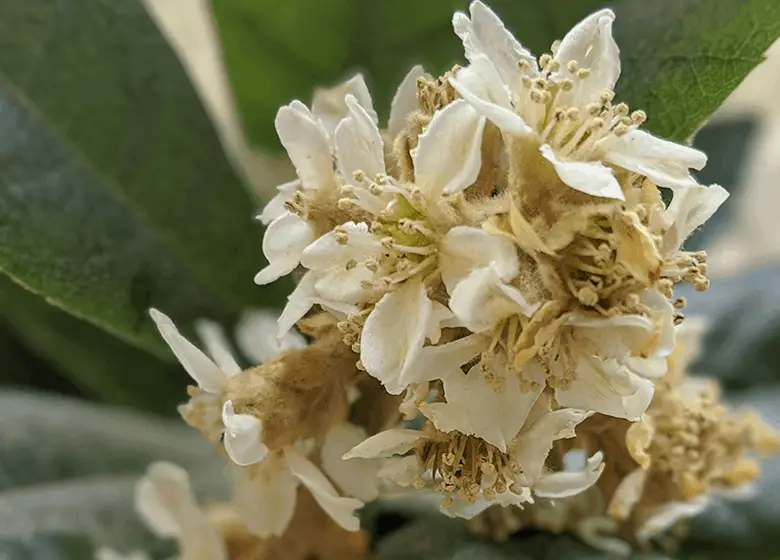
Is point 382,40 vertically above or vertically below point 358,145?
above

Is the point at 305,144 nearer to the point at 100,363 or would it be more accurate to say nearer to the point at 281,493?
the point at 281,493

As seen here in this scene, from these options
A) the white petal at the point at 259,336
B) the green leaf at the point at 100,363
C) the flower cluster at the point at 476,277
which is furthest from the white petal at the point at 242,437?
the green leaf at the point at 100,363

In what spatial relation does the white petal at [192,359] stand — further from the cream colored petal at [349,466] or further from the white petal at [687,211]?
the white petal at [687,211]

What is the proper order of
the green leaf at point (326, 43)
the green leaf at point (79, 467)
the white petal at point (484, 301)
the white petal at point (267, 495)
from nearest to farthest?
the white petal at point (484, 301) < the white petal at point (267, 495) < the green leaf at point (79, 467) < the green leaf at point (326, 43)

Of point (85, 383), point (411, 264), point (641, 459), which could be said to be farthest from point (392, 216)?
point (85, 383)

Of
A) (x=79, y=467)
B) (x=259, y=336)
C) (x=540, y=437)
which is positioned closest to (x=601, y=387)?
(x=540, y=437)
